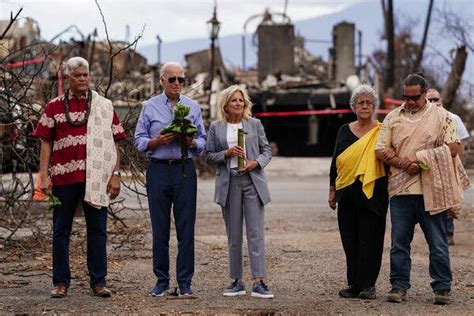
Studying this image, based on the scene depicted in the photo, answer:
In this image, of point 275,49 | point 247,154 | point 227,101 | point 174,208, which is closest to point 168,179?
point 174,208

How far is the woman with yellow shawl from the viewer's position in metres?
9.79

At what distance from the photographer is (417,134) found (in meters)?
9.66

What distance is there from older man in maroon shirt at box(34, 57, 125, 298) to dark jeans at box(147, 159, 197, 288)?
13.5 inches

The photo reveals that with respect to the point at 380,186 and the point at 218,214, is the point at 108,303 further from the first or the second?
the point at 218,214

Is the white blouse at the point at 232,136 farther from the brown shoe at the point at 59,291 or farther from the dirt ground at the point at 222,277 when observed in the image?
the brown shoe at the point at 59,291

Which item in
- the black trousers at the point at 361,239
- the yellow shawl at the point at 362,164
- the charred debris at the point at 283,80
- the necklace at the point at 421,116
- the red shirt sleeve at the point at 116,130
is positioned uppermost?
the charred debris at the point at 283,80

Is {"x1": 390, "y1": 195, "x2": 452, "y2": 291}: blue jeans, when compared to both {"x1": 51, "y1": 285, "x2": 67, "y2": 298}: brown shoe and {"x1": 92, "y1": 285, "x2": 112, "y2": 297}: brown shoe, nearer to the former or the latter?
{"x1": 92, "y1": 285, "x2": 112, "y2": 297}: brown shoe

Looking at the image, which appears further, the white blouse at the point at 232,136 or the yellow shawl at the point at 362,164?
the white blouse at the point at 232,136

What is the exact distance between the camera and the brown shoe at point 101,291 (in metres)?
9.67

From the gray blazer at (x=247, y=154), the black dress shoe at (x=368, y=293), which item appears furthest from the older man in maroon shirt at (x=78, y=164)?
the black dress shoe at (x=368, y=293)

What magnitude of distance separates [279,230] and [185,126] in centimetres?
626

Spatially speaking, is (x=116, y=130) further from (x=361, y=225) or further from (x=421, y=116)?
(x=421, y=116)

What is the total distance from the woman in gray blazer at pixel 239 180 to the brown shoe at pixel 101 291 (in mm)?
952

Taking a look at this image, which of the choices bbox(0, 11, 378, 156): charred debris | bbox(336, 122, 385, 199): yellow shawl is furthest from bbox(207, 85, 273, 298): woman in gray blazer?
bbox(0, 11, 378, 156): charred debris
